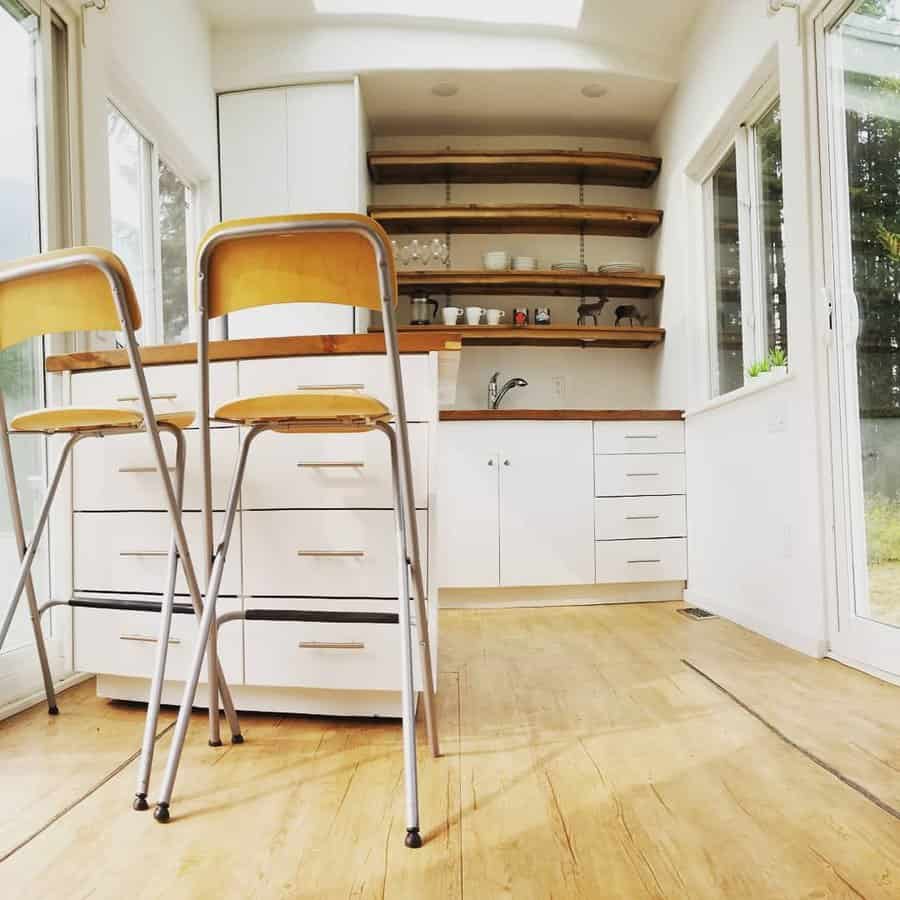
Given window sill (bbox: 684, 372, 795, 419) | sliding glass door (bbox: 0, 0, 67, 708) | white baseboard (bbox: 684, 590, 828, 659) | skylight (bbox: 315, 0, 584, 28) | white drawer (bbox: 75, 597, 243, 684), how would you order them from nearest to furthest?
1. white drawer (bbox: 75, 597, 243, 684)
2. sliding glass door (bbox: 0, 0, 67, 708)
3. white baseboard (bbox: 684, 590, 828, 659)
4. window sill (bbox: 684, 372, 795, 419)
5. skylight (bbox: 315, 0, 584, 28)

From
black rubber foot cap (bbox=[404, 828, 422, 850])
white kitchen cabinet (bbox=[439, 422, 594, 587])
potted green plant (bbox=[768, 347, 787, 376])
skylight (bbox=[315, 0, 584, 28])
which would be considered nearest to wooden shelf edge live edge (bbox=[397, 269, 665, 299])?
white kitchen cabinet (bbox=[439, 422, 594, 587])

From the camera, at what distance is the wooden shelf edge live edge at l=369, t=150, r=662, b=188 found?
13.9 ft

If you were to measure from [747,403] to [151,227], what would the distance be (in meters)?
2.67

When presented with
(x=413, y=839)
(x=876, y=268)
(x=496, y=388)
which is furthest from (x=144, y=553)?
(x=496, y=388)

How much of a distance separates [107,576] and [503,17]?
3.42 metres

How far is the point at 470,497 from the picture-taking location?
374 centimetres

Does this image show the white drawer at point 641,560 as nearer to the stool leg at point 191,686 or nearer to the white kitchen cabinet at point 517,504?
the white kitchen cabinet at point 517,504

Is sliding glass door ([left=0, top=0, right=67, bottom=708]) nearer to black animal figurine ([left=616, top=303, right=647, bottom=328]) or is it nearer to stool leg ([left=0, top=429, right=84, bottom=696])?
stool leg ([left=0, top=429, right=84, bottom=696])

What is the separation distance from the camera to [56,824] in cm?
133

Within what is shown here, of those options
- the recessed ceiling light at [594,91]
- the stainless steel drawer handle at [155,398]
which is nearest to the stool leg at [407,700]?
the stainless steel drawer handle at [155,398]

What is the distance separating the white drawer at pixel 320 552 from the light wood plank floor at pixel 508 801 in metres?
0.35

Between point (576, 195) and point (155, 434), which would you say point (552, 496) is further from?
point (155, 434)

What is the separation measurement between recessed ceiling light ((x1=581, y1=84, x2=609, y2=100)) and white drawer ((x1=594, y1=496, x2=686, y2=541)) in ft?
7.36

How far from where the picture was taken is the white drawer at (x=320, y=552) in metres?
1.82
